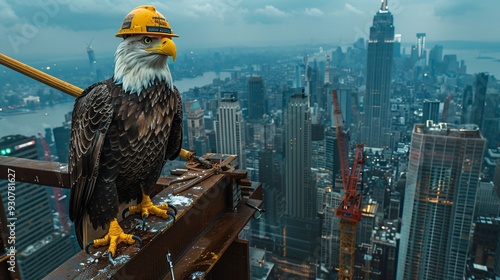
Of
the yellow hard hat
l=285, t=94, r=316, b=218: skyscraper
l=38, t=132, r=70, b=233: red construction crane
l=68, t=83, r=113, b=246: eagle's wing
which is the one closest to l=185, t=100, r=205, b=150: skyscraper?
l=285, t=94, r=316, b=218: skyscraper

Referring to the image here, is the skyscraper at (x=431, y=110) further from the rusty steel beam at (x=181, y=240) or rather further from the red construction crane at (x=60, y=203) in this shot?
the rusty steel beam at (x=181, y=240)

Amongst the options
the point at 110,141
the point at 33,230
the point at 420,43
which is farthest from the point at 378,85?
the point at 110,141

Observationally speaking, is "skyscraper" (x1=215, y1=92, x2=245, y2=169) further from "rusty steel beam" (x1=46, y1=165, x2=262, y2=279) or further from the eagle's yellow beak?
the eagle's yellow beak

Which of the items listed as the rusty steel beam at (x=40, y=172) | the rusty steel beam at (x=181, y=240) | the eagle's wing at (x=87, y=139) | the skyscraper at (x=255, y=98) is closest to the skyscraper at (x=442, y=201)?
the skyscraper at (x=255, y=98)

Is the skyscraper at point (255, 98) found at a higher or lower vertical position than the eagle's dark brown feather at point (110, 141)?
lower

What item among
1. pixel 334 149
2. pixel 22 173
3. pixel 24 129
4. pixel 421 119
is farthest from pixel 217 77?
pixel 22 173

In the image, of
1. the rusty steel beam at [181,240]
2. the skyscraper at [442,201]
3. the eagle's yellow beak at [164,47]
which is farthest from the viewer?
the skyscraper at [442,201]

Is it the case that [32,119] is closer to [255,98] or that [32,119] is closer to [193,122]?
[193,122]
